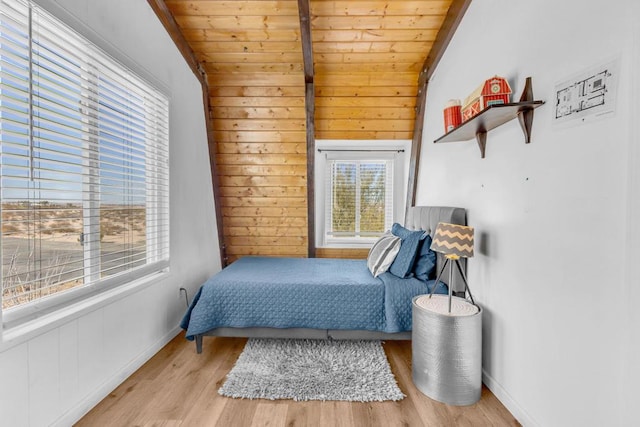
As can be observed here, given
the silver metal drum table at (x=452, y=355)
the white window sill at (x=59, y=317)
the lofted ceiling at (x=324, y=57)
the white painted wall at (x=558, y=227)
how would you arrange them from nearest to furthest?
the white painted wall at (x=558, y=227) < the white window sill at (x=59, y=317) < the silver metal drum table at (x=452, y=355) < the lofted ceiling at (x=324, y=57)

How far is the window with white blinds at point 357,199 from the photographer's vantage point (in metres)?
3.65

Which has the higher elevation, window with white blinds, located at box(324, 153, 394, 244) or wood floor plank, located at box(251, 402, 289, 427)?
window with white blinds, located at box(324, 153, 394, 244)

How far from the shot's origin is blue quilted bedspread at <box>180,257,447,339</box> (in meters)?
2.16

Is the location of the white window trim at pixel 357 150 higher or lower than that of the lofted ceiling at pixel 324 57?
lower

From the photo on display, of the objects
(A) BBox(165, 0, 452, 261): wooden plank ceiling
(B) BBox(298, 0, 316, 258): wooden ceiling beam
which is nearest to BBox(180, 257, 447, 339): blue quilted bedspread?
(B) BBox(298, 0, 316, 258): wooden ceiling beam

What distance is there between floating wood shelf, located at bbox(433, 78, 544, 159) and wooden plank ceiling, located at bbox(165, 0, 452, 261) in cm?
123

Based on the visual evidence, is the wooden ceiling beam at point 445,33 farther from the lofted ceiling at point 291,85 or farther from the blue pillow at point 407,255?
the blue pillow at point 407,255

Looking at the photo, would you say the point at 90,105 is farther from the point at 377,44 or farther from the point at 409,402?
the point at 409,402

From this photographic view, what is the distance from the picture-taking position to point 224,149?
10.8 feet

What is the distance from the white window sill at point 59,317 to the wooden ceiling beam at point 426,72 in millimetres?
2746

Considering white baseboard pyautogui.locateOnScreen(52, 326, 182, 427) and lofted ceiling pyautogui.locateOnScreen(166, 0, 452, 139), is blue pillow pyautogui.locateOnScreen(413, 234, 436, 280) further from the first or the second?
white baseboard pyautogui.locateOnScreen(52, 326, 182, 427)

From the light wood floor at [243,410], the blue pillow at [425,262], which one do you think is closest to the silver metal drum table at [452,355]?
the light wood floor at [243,410]

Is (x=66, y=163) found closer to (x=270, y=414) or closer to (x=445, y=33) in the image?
(x=270, y=414)

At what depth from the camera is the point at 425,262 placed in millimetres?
2279
